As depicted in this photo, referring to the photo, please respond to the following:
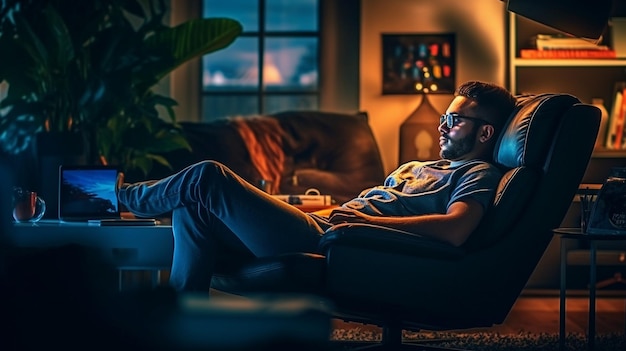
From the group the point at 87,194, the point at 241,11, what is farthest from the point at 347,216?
the point at 241,11

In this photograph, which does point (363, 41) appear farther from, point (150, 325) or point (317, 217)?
point (150, 325)

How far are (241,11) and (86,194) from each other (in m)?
2.52

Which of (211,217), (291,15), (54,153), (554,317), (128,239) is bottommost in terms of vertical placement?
(554,317)

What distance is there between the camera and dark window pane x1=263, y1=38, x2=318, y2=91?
5.92m

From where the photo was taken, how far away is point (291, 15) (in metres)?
5.93

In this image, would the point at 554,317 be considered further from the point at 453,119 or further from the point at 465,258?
the point at 465,258

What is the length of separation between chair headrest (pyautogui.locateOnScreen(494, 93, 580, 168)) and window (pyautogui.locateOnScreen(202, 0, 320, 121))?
3055 mm

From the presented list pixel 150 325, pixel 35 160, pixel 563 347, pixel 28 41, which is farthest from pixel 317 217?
pixel 28 41

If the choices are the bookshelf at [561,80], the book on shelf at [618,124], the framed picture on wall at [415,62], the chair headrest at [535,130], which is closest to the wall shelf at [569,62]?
the bookshelf at [561,80]

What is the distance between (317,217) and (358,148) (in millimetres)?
2234

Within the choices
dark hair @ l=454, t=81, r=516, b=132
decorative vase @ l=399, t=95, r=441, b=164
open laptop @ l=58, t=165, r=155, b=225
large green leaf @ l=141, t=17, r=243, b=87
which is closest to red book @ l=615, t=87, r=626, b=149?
decorative vase @ l=399, t=95, r=441, b=164

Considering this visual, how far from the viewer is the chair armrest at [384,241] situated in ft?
8.71

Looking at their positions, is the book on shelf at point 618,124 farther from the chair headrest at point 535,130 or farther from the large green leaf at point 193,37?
the chair headrest at point 535,130

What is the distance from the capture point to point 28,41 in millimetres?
4695
